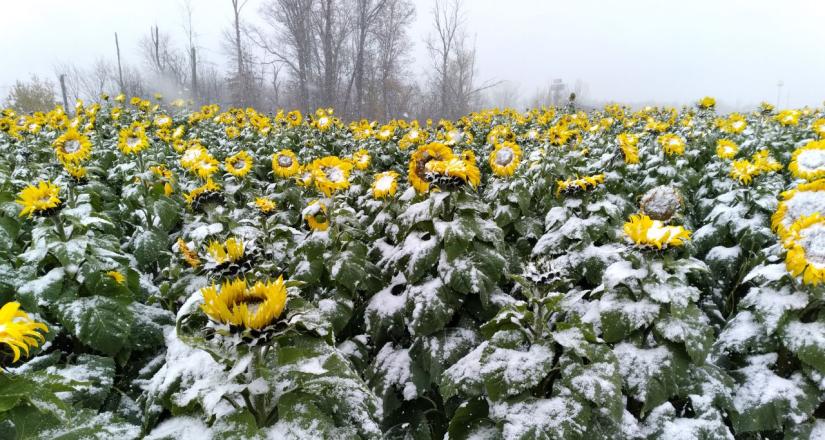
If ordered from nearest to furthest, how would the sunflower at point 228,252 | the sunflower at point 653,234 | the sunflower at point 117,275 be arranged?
the sunflower at point 228,252 → the sunflower at point 653,234 → the sunflower at point 117,275

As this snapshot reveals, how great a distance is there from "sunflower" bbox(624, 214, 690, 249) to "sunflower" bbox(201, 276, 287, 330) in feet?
5.17

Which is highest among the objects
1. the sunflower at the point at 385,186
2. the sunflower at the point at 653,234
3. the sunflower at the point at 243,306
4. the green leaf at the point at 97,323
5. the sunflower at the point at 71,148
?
the sunflower at the point at 71,148

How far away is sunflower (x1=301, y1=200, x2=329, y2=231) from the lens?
3.09m

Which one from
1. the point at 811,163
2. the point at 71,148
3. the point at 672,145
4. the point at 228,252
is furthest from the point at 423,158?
the point at 672,145

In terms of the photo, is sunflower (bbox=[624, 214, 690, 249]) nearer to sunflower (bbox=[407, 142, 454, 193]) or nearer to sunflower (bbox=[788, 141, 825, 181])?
sunflower (bbox=[407, 142, 454, 193])

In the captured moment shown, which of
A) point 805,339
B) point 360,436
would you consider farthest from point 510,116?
point 360,436

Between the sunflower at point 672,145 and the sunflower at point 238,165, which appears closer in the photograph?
the sunflower at point 238,165

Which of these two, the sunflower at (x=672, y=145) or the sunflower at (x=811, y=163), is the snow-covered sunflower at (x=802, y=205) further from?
the sunflower at (x=672, y=145)

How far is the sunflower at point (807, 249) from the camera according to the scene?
2.03m

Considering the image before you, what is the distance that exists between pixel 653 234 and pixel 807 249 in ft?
2.62

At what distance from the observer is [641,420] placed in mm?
2131

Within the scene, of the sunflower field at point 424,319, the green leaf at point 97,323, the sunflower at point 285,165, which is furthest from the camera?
the sunflower at point 285,165

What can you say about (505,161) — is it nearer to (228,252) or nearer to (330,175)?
(330,175)

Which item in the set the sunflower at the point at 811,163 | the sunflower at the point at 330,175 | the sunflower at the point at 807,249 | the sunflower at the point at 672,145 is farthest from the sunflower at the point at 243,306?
the sunflower at the point at 672,145
